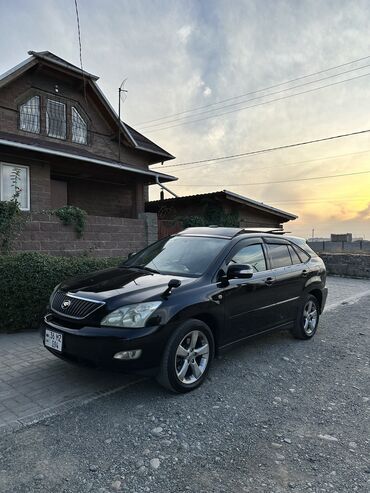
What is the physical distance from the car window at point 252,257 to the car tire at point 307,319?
3.76ft

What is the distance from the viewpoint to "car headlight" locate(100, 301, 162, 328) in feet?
11.2

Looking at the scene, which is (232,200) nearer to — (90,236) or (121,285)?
(90,236)

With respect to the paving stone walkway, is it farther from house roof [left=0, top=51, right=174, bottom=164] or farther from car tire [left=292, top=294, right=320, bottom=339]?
A: house roof [left=0, top=51, right=174, bottom=164]

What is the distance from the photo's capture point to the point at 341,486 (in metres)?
2.44

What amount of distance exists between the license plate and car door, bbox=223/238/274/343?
68.1 inches

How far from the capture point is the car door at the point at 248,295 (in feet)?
13.9

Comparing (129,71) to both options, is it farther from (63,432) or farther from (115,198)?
(63,432)

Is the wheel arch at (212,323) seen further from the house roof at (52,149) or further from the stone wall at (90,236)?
the house roof at (52,149)

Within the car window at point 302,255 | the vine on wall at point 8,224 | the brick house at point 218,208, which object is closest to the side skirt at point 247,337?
the car window at point 302,255

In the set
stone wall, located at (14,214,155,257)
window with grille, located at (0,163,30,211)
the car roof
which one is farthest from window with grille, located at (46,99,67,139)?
the car roof

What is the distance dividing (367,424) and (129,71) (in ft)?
40.8

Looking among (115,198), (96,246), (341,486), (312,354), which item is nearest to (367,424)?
(341,486)

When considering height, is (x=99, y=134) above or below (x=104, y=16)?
below

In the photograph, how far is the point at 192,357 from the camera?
3.75 m
